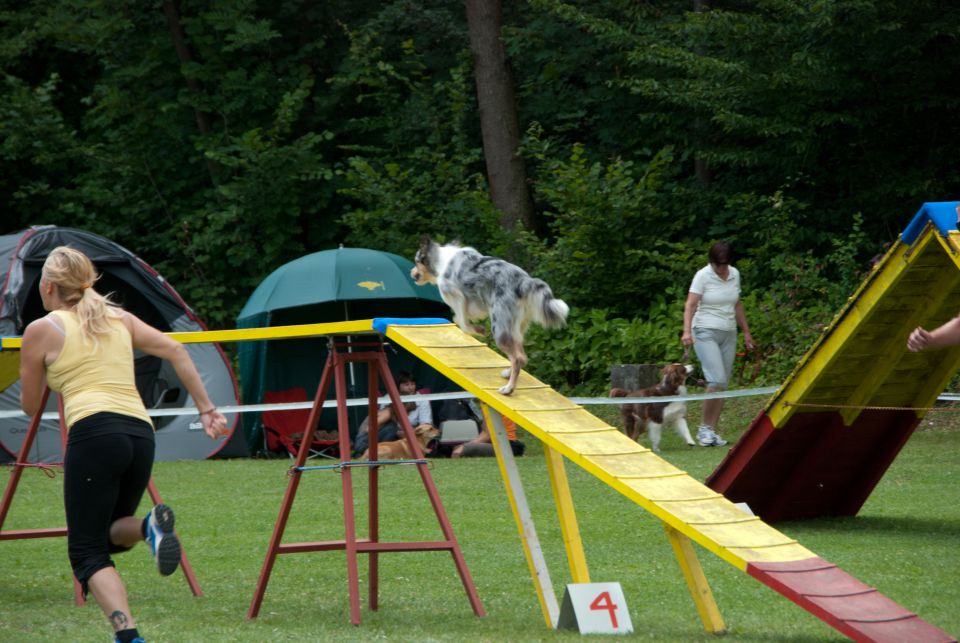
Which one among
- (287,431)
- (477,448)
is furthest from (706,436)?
(287,431)

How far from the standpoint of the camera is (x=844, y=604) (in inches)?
180

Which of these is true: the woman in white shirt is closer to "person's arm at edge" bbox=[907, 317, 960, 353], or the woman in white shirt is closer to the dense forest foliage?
the dense forest foliage

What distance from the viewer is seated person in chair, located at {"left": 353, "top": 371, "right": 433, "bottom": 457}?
1262 centimetres

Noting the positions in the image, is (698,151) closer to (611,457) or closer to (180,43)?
(180,43)

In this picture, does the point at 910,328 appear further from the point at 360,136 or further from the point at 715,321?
the point at 360,136

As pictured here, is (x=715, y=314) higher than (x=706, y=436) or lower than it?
higher

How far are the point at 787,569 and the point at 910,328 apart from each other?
3.30 meters

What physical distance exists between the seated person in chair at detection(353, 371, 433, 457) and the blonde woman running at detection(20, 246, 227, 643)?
299 inches

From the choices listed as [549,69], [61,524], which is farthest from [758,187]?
[61,524]

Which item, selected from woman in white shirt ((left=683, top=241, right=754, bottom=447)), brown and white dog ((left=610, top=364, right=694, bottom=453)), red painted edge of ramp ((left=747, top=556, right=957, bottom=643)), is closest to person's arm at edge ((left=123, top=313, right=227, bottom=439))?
red painted edge of ramp ((left=747, top=556, right=957, bottom=643))

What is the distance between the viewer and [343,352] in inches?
234

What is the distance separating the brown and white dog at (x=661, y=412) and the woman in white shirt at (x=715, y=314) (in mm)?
781

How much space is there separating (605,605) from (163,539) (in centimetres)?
187

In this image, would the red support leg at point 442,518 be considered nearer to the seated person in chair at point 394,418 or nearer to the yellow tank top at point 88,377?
the yellow tank top at point 88,377
